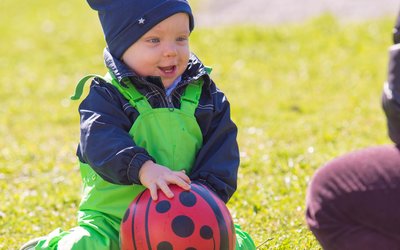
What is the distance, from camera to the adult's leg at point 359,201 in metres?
4.09

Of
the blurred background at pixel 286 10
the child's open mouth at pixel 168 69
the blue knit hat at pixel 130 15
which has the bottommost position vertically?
the blurred background at pixel 286 10

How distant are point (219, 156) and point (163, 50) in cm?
75

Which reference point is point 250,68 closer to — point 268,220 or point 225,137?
point 268,220

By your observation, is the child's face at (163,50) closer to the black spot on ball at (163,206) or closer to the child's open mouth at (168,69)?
the child's open mouth at (168,69)

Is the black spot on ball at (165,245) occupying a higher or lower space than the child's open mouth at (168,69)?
lower

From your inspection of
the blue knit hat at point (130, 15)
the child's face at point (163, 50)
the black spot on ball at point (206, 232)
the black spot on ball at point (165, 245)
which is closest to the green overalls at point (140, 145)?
the child's face at point (163, 50)

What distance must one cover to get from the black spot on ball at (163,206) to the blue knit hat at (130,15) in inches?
43.1

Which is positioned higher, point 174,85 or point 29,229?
point 174,85

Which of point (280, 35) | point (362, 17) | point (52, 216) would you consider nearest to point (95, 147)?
point (52, 216)

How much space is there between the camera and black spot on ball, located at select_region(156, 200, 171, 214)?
4.82 meters

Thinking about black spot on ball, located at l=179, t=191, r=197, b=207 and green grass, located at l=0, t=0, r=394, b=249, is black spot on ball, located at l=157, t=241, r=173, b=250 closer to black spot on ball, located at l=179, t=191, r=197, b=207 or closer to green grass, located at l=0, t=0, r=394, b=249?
black spot on ball, located at l=179, t=191, r=197, b=207

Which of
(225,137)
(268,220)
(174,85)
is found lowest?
(268,220)

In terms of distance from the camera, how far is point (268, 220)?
21.8 feet

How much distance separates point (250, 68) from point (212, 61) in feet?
2.65
